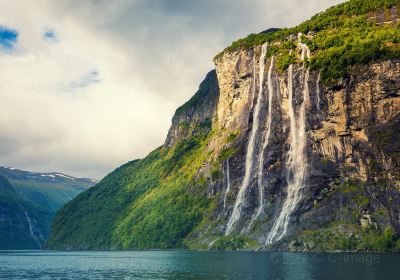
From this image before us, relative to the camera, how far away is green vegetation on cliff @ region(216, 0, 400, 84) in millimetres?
151625

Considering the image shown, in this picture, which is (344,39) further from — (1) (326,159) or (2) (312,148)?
(1) (326,159)

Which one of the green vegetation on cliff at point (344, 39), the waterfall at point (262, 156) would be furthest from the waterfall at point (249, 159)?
the green vegetation on cliff at point (344, 39)

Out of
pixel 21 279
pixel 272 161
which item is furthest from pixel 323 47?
pixel 21 279

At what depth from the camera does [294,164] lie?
159 metres

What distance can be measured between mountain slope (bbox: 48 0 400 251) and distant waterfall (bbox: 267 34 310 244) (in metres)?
0.36

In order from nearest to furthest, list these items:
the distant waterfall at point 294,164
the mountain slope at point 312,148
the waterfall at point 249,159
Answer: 1. the mountain slope at point 312,148
2. the distant waterfall at point 294,164
3. the waterfall at point 249,159

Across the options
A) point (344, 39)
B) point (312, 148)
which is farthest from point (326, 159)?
point (344, 39)

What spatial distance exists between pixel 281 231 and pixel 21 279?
8296 centimetres

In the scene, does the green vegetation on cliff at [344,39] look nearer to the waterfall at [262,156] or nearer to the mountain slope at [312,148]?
the mountain slope at [312,148]

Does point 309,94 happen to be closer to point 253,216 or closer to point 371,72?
point 371,72

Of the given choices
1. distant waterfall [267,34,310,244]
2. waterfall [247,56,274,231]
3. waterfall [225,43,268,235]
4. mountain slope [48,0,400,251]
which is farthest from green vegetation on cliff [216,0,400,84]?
waterfall [247,56,274,231]

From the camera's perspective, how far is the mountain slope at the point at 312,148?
138 metres

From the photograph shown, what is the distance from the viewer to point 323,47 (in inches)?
6575

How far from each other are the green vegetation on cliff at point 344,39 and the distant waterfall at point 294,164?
610cm
